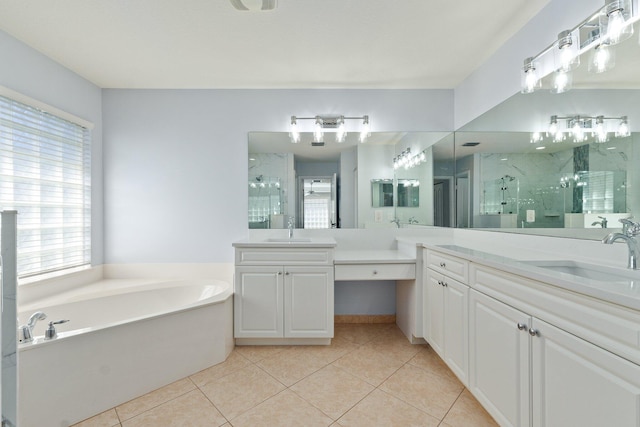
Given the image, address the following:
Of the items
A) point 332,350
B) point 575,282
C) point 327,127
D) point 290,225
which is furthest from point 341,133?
point 575,282

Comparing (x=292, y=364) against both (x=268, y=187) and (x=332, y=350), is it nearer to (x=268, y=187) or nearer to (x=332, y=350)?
(x=332, y=350)

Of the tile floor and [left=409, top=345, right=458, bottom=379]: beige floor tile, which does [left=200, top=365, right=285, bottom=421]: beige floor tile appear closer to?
the tile floor

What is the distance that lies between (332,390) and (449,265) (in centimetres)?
111

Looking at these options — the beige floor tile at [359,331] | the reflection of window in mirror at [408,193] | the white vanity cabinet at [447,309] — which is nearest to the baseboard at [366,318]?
the beige floor tile at [359,331]

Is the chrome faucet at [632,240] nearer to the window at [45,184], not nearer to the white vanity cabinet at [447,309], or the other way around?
the white vanity cabinet at [447,309]

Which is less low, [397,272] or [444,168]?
[444,168]

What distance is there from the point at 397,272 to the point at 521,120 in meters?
1.39

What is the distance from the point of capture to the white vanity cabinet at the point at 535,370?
2.77 feet

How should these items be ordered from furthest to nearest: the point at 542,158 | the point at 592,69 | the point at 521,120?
the point at 521,120 < the point at 542,158 < the point at 592,69

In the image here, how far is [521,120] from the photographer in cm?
184

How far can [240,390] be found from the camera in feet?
5.84

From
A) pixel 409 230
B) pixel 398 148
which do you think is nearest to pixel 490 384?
pixel 409 230

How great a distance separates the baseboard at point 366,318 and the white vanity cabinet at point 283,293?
0.59m

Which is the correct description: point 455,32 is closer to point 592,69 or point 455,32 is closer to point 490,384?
point 592,69
